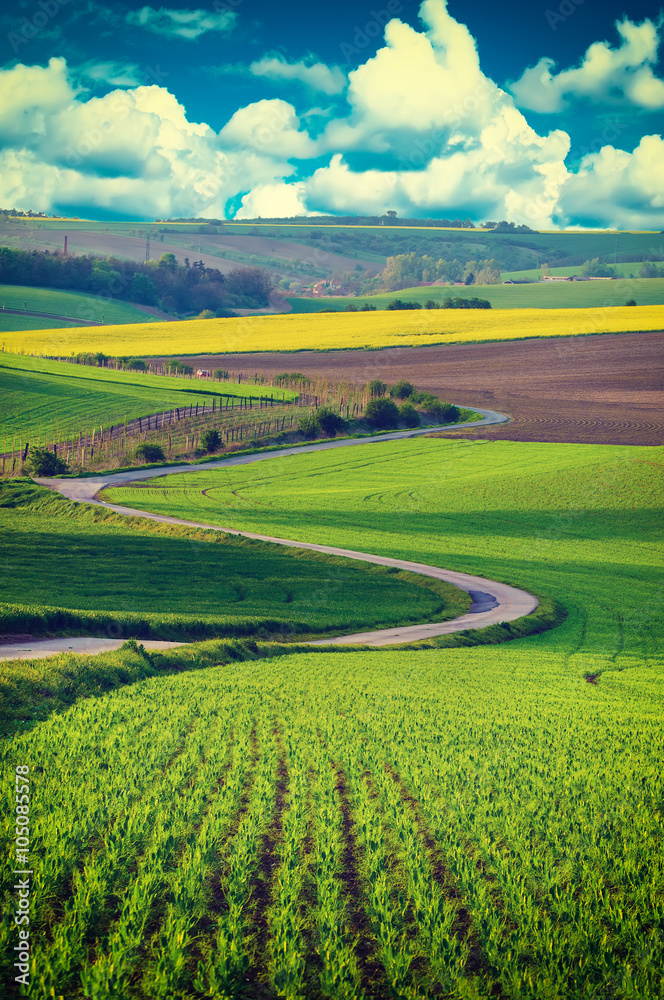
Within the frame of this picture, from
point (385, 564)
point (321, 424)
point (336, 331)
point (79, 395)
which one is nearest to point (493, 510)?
point (385, 564)

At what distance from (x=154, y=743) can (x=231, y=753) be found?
4.54 ft

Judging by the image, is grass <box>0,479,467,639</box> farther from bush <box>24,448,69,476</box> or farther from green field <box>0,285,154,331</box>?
green field <box>0,285,154,331</box>

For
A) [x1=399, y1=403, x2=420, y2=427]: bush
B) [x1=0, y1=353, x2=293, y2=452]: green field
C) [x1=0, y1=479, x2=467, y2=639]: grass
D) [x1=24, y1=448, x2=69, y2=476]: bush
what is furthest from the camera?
[x1=399, y1=403, x2=420, y2=427]: bush

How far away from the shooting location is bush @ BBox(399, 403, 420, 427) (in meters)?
87.2

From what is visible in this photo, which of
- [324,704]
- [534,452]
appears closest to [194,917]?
[324,704]

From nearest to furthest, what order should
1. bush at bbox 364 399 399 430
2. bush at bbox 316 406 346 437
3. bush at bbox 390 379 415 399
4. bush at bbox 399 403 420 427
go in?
bush at bbox 316 406 346 437
bush at bbox 364 399 399 430
bush at bbox 399 403 420 427
bush at bbox 390 379 415 399

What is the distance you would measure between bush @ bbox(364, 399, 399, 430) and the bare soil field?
878 cm

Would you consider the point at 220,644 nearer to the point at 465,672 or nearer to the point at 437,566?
the point at 465,672

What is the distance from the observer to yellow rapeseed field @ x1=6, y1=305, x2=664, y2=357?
119938 mm

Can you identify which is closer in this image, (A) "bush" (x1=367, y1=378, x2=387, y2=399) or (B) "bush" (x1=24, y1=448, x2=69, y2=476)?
(B) "bush" (x1=24, y1=448, x2=69, y2=476)

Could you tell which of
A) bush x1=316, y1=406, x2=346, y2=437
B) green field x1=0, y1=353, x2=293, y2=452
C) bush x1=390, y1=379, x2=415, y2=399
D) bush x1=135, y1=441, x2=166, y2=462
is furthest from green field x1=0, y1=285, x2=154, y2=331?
bush x1=135, y1=441, x2=166, y2=462

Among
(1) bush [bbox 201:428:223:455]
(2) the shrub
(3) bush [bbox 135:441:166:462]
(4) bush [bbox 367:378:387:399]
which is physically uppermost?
(4) bush [bbox 367:378:387:399]

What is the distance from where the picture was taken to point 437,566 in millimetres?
43031

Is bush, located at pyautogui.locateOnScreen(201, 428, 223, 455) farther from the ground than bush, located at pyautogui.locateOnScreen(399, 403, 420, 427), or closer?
closer
